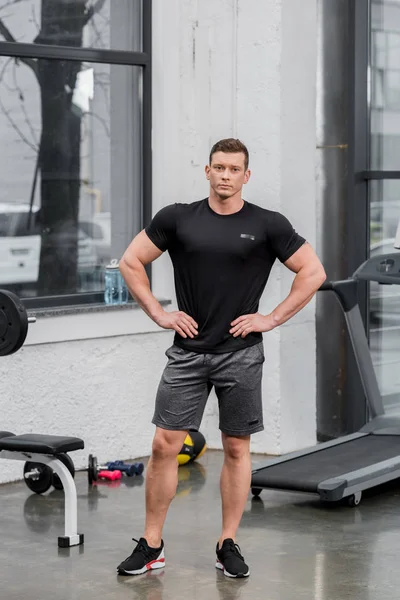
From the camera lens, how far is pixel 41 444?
4254 mm

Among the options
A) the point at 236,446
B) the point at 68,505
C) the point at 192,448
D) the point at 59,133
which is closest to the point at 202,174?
the point at 59,133

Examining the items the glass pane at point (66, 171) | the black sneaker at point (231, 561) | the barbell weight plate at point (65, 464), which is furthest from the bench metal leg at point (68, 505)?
the glass pane at point (66, 171)

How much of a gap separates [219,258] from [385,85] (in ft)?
8.60

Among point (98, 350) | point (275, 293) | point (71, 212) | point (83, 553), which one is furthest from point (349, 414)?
point (83, 553)

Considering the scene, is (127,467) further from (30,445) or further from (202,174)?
(202,174)

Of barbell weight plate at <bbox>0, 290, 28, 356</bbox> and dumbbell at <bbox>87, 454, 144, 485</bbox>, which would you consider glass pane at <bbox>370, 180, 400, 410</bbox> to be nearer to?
dumbbell at <bbox>87, 454, 144, 485</bbox>

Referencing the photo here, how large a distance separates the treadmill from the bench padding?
95 cm

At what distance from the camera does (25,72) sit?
18.0 ft

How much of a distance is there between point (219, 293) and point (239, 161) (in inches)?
16.8

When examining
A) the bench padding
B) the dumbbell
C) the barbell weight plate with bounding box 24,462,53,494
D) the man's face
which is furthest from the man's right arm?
the dumbbell

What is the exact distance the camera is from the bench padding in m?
4.23

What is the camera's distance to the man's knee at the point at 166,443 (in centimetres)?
384

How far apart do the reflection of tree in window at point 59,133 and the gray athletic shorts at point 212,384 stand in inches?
74.7

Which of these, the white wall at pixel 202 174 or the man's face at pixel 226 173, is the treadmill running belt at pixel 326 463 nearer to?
the white wall at pixel 202 174
